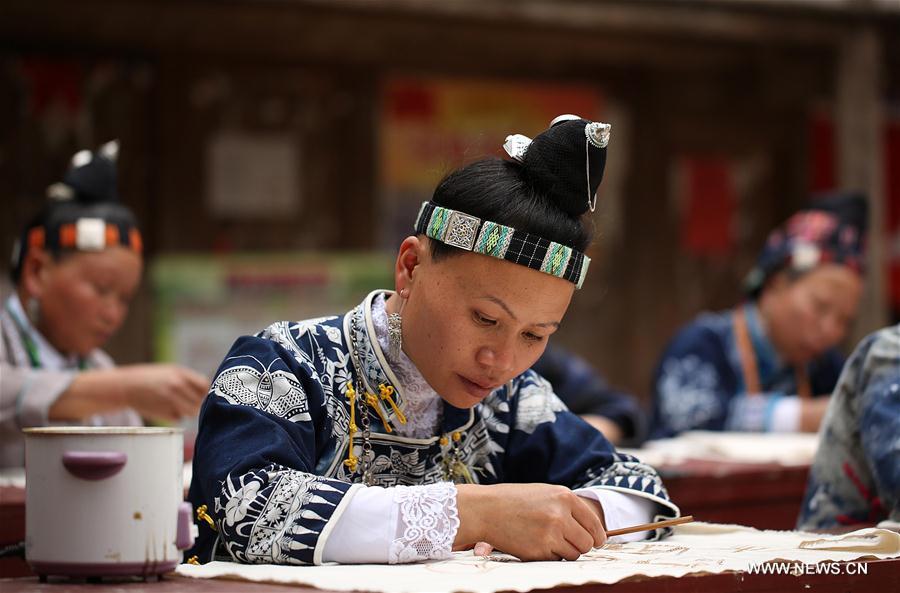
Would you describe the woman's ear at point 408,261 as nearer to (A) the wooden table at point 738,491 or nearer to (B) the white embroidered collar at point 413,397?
(B) the white embroidered collar at point 413,397

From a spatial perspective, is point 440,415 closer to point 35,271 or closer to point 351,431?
point 351,431

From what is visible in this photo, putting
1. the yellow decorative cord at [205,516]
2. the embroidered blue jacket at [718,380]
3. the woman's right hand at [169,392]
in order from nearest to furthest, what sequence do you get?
the yellow decorative cord at [205,516], the woman's right hand at [169,392], the embroidered blue jacket at [718,380]

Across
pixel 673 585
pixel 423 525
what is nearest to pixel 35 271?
pixel 423 525

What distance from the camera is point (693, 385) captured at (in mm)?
5051

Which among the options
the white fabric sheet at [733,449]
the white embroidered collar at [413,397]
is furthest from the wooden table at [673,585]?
the white fabric sheet at [733,449]

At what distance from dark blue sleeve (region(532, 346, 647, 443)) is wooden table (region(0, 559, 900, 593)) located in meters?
2.83

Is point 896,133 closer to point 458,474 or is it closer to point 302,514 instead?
point 458,474

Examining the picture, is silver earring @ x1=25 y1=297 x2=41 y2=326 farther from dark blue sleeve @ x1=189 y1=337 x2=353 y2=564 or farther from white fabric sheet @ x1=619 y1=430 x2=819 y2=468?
dark blue sleeve @ x1=189 y1=337 x2=353 y2=564

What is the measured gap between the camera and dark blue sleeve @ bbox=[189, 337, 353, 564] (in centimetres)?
194

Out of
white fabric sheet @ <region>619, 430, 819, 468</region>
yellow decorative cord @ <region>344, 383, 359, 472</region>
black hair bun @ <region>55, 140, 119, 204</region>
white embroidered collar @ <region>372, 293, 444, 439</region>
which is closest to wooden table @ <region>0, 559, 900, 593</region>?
yellow decorative cord @ <region>344, 383, 359, 472</region>

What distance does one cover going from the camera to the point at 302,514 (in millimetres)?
1943

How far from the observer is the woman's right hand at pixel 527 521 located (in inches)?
78.2

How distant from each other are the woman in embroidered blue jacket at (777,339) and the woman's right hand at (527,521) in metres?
3.02

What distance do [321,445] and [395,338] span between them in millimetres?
230
